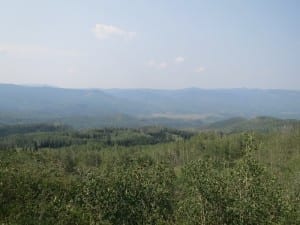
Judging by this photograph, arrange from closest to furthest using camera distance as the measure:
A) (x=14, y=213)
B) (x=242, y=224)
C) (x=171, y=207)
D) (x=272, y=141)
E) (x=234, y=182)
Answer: (x=242, y=224) < (x=234, y=182) < (x=14, y=213) < (x=171, y=207) < (x=272, y=141)

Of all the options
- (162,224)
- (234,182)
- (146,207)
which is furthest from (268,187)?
(146,207)

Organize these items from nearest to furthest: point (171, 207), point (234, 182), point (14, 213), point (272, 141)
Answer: point (234, 182) → point (14, 213) → point (171, 207) → point (272, 141)

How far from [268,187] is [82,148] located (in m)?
136

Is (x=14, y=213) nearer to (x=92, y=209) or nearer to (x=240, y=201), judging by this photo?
(x=92, y=209)

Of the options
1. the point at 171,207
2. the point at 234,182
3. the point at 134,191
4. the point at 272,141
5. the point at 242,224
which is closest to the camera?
the point at 242,224

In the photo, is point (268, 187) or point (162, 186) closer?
point (268, 187)

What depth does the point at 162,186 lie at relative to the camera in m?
40.4

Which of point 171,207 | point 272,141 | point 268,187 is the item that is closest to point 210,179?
point 268,187

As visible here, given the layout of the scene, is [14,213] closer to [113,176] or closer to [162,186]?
[113,176]

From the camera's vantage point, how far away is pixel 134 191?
40.2 m

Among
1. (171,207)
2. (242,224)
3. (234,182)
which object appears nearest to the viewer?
(242,224)

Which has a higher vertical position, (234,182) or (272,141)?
(234,182)

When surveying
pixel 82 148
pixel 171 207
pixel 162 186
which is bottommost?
pixel 82 148

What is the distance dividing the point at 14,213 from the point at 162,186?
45.3 feet
